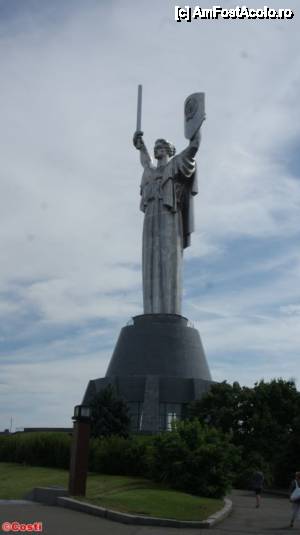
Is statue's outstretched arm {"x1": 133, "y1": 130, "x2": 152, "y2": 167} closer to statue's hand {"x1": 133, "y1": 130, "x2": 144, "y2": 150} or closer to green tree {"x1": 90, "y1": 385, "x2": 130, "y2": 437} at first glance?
statue's hand {"x1": 133, "y1": 130, "x2": 144, "y2": 150}

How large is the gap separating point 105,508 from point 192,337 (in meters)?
22.9

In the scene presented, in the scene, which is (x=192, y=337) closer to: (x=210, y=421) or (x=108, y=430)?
(x=210, y=421)

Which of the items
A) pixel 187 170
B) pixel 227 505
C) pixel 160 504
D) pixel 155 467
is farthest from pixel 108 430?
pixel 187 170

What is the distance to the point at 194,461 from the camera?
1575cm

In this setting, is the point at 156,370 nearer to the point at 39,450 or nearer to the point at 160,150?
the point at 39,450

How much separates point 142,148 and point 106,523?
2940 centimetres

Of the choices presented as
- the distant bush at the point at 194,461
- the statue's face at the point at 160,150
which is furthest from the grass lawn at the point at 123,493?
the statue's face at the point at 160,150

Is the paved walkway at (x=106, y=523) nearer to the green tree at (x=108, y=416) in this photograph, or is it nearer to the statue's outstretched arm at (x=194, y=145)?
the green tree at (x=108, y=416)

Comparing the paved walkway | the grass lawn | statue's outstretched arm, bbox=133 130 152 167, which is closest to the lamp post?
the grass lawn

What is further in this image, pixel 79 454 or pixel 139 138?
pixel 139 138

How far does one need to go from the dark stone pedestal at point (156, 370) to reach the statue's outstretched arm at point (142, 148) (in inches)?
371

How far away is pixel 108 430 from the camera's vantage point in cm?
2272

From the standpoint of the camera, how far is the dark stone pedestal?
3003cm

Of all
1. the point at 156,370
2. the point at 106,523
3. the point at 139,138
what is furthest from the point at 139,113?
the point at 106,523
